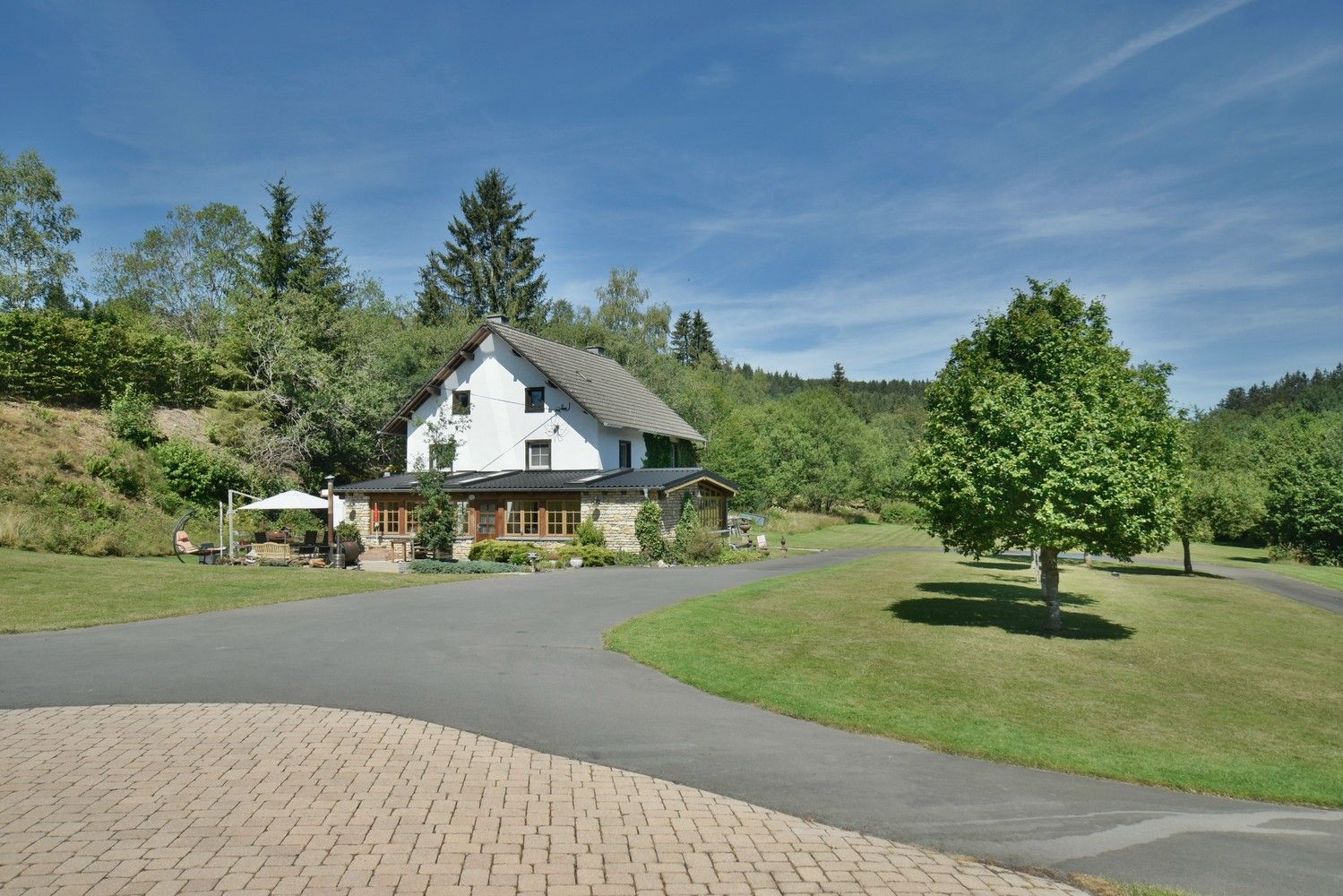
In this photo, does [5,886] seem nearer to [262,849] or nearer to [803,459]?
[262,849]

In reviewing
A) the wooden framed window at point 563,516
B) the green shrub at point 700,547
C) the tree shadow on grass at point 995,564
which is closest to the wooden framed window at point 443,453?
the wooden framed window at point 563,516

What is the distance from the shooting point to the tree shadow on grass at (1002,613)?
15904 millimetres

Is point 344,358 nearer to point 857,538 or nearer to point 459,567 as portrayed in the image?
point 459,567

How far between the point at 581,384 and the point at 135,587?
73.6ft

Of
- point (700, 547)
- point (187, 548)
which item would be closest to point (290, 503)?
point (187, 548)

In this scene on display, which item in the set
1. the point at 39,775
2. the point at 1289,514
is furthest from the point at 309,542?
the point at 1289,514

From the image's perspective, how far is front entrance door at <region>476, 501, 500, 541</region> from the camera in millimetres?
34031

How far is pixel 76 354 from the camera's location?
32.2 metres

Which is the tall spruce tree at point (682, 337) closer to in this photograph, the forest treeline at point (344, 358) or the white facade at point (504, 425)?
the forest treeline at point (344, 358)

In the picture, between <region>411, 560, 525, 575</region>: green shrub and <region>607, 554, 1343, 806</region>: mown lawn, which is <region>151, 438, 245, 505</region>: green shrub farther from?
<region>607, 554, 1343, 806</region>: mown lawn

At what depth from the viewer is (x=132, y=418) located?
32406 mm

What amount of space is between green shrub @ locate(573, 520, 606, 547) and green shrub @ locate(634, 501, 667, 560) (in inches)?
54.5

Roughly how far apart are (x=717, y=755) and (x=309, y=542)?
82.7 feet

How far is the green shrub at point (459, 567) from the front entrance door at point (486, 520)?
6703 millimetres
